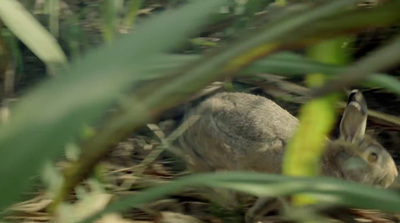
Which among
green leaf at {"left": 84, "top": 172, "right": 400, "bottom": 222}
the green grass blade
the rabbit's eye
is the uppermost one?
the green grass blade

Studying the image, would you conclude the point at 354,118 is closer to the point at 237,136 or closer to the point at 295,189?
the point at 237,136

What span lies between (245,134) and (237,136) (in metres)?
0.03

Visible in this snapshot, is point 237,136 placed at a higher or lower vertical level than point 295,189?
lower

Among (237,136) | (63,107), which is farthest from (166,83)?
(237,136)

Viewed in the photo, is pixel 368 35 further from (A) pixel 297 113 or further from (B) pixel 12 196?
(B) pixel 12 196

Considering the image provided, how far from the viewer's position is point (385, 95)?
370cm

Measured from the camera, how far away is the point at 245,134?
2.96 meters

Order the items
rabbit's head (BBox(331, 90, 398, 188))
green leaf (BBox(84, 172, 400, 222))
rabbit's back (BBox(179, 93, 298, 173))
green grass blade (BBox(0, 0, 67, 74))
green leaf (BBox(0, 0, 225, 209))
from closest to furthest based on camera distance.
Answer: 1. green leaf (BBox(0, 0, 225, 209))
2. green leaf (BBox(84, 172, 400, 222))
3. green grass blade (BBox(0, 0, 67, 74))
4. rabbit's back (BBox(179, 93, 298, 173))
5. rabbit's head (BBox(331, 90, 398, 188))

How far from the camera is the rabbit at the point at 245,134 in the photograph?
2.95 metres

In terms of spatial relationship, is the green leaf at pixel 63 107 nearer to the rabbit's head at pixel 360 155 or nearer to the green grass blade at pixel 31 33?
the green grass blade at pixel 31 33

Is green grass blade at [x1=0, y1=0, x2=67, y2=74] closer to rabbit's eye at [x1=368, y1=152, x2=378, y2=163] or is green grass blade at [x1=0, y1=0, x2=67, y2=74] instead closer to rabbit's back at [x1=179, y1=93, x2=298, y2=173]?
rabbit's back at [x1=179, y1=93, x2=298, y2=173]

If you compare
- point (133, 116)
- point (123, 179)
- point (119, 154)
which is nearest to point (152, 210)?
point (123, 179)

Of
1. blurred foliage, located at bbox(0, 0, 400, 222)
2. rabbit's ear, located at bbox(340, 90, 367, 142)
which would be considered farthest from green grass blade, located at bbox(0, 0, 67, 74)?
rabbit's ear, located at bbox(340, 90, 367, 142)

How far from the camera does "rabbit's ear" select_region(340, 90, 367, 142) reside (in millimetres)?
2992
